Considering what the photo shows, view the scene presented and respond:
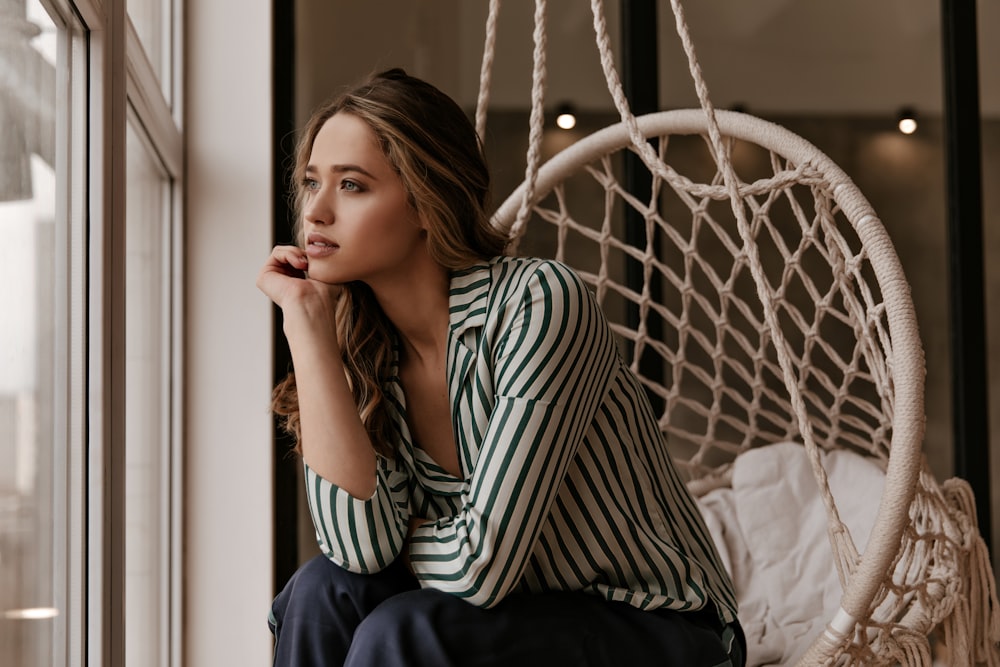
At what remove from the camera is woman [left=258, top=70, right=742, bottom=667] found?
1.06 meters

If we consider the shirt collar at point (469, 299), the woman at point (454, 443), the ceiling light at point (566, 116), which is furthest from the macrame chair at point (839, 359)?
the shirt collar at point (469, 299)

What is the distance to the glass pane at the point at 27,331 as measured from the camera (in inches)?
35.2

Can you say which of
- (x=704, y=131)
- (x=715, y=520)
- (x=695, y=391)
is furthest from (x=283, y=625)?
(x=695, y=391)

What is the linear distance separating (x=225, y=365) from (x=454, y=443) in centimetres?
94

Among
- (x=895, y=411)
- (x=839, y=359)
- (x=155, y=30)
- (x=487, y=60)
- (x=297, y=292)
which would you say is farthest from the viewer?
(x=155, y=30)

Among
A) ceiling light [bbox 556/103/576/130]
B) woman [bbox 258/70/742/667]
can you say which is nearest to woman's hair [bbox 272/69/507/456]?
woman [bbox 258/70/742/667]

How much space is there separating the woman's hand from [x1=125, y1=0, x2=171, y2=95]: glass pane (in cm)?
57

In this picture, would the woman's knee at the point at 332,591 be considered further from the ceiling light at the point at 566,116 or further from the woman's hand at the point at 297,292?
the ceiling light at the point at 566,116

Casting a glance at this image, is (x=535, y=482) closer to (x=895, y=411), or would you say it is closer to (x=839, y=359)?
(x=895, y=411)

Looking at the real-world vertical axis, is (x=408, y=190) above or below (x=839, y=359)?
above

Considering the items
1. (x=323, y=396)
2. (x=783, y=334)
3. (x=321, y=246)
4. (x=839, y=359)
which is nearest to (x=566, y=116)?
(x=783, y=334)

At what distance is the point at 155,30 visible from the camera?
1.88 m

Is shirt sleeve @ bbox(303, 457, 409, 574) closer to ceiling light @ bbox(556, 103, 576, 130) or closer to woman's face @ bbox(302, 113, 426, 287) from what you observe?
woman's face @ bbox(302, 113, 426, 287)

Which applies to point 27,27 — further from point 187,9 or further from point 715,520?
point 715,520
